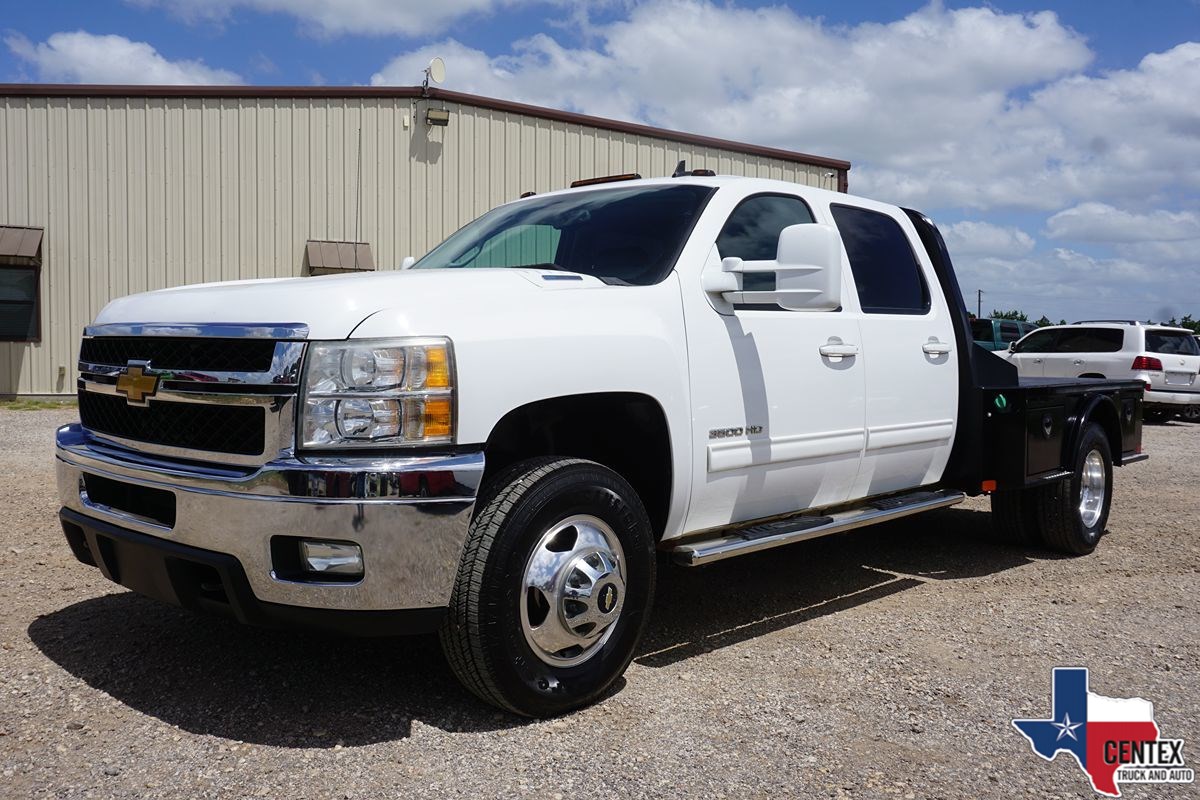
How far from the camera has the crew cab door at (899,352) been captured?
4637 mm

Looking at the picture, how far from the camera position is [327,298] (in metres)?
2.94

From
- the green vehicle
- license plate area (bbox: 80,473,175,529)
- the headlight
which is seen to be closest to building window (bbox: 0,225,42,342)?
license plate area (bbox: 80,473,175,529)

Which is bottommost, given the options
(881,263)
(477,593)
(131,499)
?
(477,593)

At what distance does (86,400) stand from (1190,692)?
13.7 feet

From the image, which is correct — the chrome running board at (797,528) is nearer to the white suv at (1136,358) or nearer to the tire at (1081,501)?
the tire at (1081,501)

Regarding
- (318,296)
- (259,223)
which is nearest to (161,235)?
(259,223)

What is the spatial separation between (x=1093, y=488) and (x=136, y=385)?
5.66 m

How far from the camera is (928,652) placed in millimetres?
4113

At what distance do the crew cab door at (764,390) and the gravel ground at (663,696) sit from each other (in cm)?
67

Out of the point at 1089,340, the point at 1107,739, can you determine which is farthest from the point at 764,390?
the point at 1089,340

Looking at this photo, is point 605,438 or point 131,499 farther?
point 605,438

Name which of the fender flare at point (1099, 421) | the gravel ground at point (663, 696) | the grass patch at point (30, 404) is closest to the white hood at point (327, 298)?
the gravel ground at point (663, 696)

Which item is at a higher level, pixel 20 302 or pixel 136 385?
pixel 20 302

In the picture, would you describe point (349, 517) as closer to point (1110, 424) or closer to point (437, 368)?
point (437, 368)
